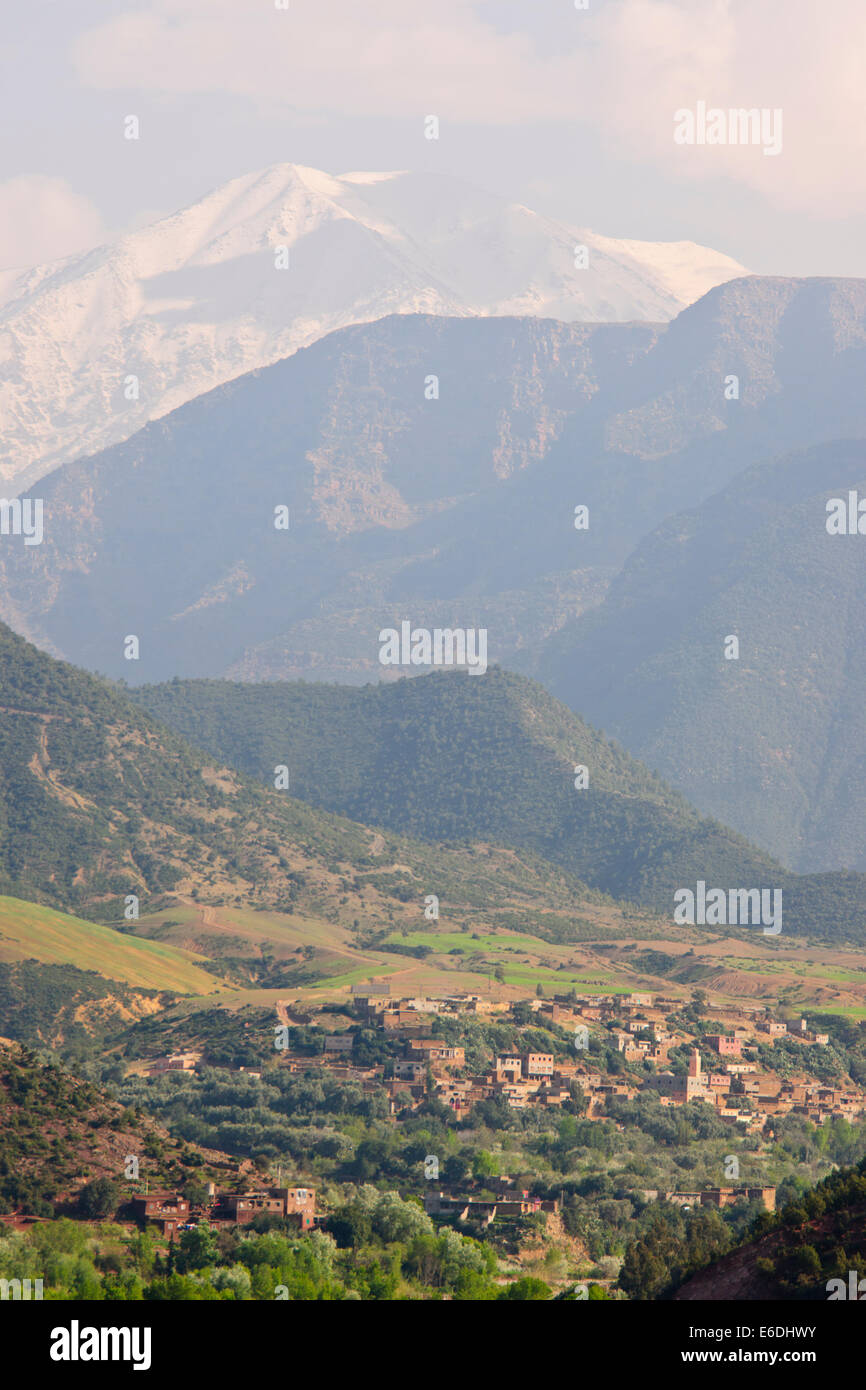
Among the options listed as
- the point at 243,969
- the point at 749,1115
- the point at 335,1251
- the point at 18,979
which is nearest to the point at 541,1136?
the point at 749,1115

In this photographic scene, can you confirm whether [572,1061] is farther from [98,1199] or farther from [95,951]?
[98,1199]

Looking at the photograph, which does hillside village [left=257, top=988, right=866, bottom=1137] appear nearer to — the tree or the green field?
the green field

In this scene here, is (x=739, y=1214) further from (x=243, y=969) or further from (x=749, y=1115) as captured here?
(x=243, y=969)

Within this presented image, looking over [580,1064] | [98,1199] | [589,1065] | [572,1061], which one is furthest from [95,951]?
[98,1199]

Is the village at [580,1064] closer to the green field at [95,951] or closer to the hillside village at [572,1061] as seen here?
the hillside village at [572,1061]

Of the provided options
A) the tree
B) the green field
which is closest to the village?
the green field

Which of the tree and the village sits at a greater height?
the village

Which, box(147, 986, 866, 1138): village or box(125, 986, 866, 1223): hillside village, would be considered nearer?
box(125, 986, 866, 1223): hillside village

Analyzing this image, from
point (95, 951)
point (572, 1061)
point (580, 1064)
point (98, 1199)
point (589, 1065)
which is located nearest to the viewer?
point (98, 1199)

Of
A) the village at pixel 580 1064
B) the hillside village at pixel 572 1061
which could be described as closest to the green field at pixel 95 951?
the village at pixel 580 1064

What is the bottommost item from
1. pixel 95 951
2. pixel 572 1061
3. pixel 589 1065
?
pixel 589 1065

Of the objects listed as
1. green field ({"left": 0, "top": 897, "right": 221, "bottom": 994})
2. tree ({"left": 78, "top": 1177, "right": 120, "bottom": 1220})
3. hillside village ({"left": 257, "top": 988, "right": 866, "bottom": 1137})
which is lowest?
tree ({"left": 78, "top": 1177, "right": 120, "bottom": 1220})

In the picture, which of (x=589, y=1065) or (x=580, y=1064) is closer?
(x=580, y=1064)
